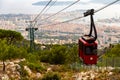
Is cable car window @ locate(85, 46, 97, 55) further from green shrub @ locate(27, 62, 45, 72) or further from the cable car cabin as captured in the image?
green shrub @ locate(27, 62, 45, 72)

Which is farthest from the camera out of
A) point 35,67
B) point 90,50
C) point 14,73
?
point 35,67

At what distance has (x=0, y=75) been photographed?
5212 centimetres

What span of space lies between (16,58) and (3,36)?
2951cm

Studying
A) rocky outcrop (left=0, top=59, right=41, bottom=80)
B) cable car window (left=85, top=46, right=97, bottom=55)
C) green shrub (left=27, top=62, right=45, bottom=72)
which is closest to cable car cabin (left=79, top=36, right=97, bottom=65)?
cable car window (left=85, top=46, right=97, bottom=55)

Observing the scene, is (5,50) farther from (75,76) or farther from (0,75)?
(75,76)

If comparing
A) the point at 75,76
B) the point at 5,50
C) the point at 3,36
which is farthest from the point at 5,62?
the point at 3,36

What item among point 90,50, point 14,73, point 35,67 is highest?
point 90,50

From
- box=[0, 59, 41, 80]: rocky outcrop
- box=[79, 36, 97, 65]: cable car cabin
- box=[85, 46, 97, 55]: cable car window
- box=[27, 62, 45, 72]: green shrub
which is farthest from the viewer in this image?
box=[27, 62, 45, 72]: green shrub

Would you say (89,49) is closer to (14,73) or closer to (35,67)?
(14,73)

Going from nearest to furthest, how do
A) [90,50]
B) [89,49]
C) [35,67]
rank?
[89,49], [90,50], [35,67]

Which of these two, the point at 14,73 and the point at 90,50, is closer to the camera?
the point at 90,50

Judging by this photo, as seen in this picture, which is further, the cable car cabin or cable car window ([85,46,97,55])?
cable car window ([85,46,97,55])

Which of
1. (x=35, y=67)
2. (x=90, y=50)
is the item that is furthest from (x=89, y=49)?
(x=35, y=67)

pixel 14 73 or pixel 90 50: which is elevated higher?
pixel 90 50
